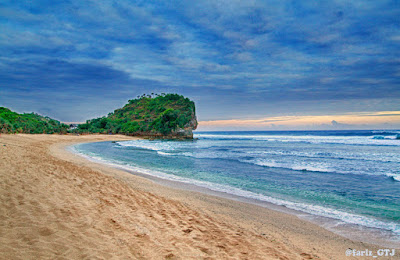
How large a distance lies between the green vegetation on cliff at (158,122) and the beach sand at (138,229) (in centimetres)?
6828

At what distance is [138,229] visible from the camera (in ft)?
14.7

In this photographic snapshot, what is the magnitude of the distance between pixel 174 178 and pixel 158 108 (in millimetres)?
95557

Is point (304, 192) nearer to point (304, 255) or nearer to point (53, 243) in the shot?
point (304, 255)

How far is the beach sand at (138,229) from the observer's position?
137 inches

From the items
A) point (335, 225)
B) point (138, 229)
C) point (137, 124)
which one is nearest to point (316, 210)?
point (335, 225)

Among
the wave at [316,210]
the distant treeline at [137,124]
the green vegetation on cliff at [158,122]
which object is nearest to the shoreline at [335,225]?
the wave at [316,210]

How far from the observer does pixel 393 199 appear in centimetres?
809

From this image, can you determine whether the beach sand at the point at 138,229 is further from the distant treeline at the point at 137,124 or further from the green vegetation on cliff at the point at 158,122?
the green vegetation on cliff at the point at 158,122

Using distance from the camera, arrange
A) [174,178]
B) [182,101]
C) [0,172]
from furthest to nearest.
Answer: [182,101] < [174,178] < [0,172]

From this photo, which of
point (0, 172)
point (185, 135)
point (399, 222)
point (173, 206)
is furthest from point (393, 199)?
point (185, 135)

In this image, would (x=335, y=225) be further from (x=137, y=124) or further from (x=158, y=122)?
(x=137, y=124)

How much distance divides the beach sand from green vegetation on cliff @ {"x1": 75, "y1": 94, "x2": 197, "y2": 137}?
68.3 m

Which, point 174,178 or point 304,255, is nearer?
point 304,255

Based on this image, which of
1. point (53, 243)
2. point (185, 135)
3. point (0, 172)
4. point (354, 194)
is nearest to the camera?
point (53, 243)
